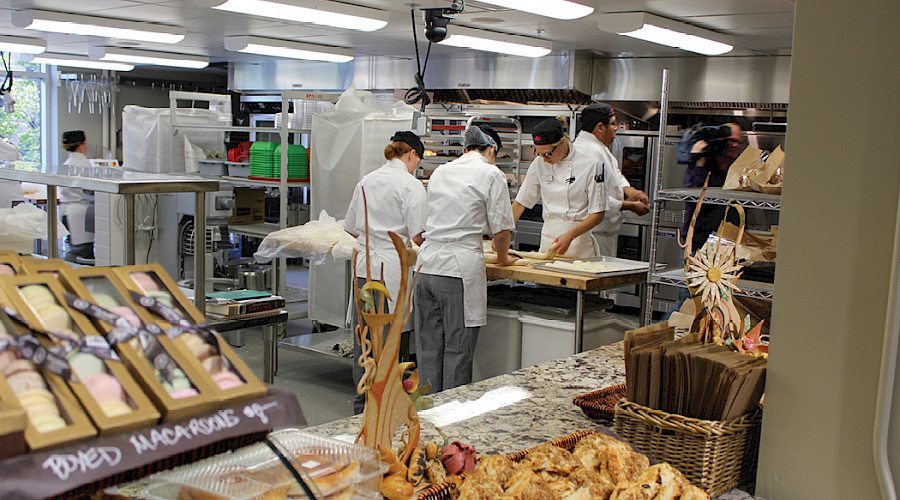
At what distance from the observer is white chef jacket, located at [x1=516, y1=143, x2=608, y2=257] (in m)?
4.67

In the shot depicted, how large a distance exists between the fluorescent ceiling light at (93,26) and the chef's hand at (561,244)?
3891mm

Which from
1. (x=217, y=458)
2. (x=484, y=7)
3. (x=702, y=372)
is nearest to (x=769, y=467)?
(x=702, y=372)

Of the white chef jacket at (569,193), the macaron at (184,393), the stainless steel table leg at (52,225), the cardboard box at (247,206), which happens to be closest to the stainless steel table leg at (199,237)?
the stainless steel table leg at (52,225)

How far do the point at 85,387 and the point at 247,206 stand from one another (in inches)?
249

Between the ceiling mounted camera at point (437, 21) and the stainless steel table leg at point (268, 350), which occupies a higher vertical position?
the ceiling mounted camera at point (437, 21)

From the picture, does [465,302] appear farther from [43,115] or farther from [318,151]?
[43,115]

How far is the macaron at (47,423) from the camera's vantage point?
33.9 inches

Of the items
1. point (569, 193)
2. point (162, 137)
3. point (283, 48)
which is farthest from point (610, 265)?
point (162, 137)

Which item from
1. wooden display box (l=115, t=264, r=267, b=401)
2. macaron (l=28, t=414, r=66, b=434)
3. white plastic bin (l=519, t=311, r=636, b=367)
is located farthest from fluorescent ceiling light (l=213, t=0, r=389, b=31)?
macaron (l=28, t=414, r=66, b=434)

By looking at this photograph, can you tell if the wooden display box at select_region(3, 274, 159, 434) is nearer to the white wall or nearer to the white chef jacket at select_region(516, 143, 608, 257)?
the white wall

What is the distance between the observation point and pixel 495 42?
20.4 ft

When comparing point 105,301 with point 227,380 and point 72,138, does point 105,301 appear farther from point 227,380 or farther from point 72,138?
point 72,138

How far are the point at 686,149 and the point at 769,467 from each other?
246 cm

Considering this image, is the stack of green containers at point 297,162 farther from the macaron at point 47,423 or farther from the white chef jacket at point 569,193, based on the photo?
the macaron at point 47,423
